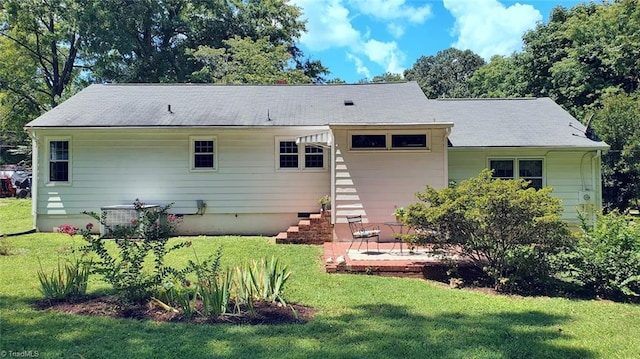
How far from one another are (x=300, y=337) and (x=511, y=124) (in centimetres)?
1162

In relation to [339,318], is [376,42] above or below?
above

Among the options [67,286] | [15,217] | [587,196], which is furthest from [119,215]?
[587,196]

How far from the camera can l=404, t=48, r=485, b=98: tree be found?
51000 mm

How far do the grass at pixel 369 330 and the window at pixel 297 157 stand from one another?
610cm

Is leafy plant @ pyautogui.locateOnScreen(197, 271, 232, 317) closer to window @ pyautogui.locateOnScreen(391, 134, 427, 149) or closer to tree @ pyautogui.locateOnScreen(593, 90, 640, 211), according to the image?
window @ pyautogui.locateOnScreen(391, 134, 427, 149)

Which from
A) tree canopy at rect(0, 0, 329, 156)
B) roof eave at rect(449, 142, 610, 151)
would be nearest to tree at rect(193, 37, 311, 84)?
tree canopy at rect(0, 0, 329, 156)

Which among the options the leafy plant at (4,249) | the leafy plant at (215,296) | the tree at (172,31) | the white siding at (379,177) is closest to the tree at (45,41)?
the tree at (172,31)

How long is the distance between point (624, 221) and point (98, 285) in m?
8.80

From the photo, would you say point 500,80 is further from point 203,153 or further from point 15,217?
point 15,217

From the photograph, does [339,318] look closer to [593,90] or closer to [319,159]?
[319,159]

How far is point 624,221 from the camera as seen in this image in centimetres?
687

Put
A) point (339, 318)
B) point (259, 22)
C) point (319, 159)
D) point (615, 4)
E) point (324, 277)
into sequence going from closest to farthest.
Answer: point (339, 318)
point (324, 277)
point (319, 159)
point (615, 4)
point (259, 22)

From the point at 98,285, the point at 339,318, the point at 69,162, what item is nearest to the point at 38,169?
the point at 69,162

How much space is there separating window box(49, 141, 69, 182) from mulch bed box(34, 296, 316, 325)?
8112 mm
